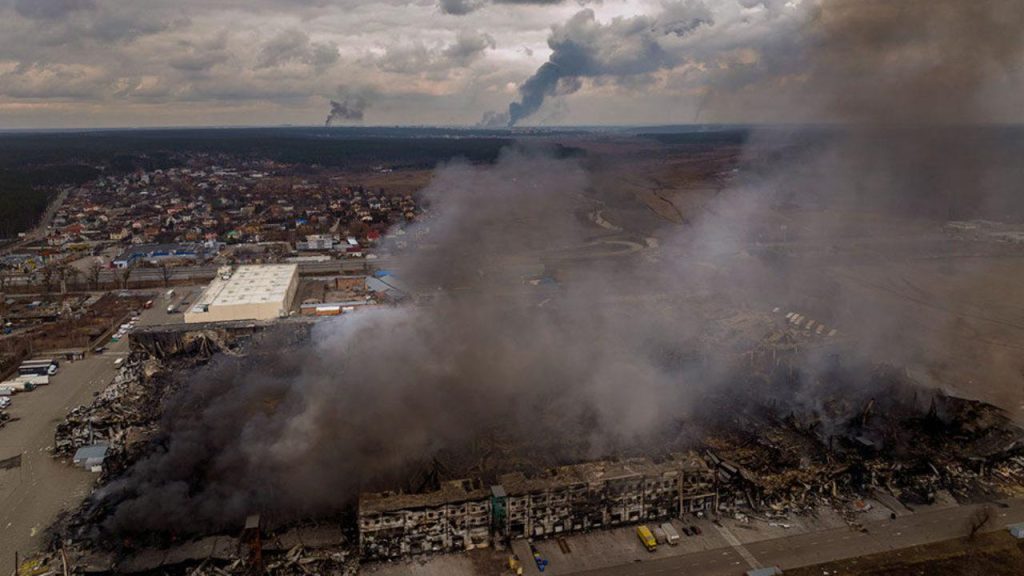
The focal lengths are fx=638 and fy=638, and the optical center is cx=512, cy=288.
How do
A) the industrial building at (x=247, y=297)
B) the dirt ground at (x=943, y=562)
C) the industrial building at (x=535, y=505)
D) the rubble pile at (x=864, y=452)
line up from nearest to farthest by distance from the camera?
the dirt ground at (x=943, y=562) < the industrial building at (x=535, y=505) < the rubble pile at (x=864, y=452) < the industrial building at (x=247, y=297)

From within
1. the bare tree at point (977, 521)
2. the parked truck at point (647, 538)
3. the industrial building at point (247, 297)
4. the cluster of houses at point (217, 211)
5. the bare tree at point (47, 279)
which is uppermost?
the cluster of houses at point (217, 211)

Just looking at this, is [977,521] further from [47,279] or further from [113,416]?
[47,279]

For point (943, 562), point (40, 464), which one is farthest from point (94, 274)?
point (943, 562)

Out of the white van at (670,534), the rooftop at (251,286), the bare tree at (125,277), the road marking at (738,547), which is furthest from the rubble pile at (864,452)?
the bare tree at (125,277)

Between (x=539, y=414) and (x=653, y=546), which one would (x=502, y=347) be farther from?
(x=653, y=546)

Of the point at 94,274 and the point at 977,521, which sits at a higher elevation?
the point at 94,274

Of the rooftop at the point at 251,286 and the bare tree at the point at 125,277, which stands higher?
the rooftop at the point at 251,286

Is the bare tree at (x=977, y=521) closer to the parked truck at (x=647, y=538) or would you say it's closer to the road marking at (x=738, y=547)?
the road marking at (x=738, y=547)

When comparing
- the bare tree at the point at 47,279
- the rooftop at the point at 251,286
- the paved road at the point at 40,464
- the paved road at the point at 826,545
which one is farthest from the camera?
the bare tree at the point at 47,279
